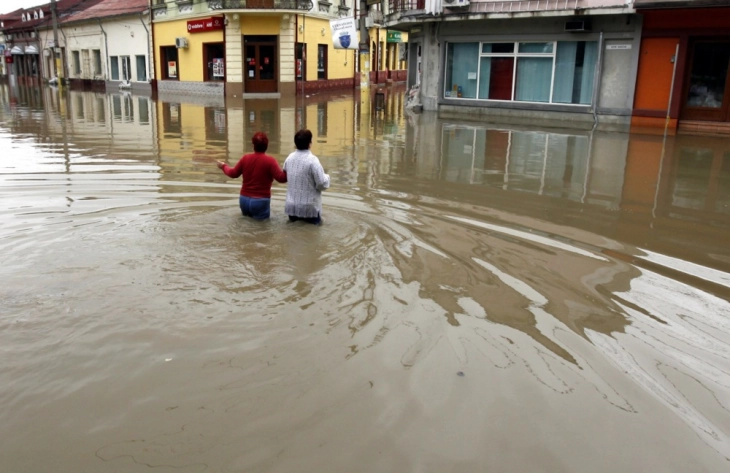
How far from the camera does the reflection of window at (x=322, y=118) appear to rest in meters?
17.4

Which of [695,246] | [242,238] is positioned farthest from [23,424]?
[695,246]

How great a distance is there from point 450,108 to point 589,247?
16.3 m

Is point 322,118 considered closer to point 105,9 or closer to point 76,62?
point 105,9

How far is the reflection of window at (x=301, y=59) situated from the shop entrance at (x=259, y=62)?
1245 millimetres

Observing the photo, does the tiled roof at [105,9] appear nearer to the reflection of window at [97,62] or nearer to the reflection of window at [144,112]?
the reflection of window at [97,62]

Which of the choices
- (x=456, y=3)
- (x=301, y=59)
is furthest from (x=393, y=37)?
(x=456, y=3)

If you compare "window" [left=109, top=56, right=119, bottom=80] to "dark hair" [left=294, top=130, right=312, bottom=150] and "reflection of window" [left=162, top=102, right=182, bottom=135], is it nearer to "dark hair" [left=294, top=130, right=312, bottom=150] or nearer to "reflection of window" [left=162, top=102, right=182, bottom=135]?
"reflection of window" [left=162, top=102, right=182, bottom=135]

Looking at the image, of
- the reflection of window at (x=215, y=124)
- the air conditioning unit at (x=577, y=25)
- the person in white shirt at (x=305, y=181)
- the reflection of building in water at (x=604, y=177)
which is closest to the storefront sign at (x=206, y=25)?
the reflection of window at (x=215, y=124)

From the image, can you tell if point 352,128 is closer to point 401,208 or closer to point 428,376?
point 401,208

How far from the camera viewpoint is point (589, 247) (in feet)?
21.3

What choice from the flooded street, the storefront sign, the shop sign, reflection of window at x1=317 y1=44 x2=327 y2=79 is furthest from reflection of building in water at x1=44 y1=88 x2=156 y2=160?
the shop sign

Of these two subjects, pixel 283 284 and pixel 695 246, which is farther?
pixel 695 246

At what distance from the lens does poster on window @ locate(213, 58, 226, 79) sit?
32688 mm

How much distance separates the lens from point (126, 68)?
40.2m
